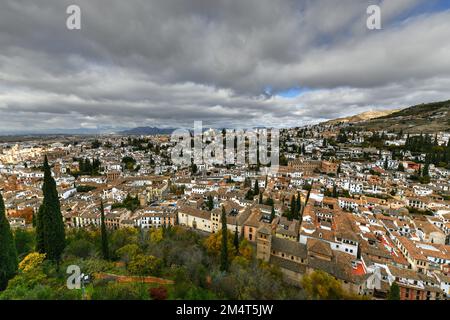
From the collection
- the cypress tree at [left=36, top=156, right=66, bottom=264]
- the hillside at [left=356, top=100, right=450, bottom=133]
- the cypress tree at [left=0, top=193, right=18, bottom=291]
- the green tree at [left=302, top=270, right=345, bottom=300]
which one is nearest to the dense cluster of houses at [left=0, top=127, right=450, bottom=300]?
the green tree at [left=302, top=270, right=345, bottom=300]

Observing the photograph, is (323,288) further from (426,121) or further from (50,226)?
(426,121)

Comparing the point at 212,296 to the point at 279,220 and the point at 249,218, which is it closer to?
the point at 249,218

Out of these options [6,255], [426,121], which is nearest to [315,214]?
[6,255]

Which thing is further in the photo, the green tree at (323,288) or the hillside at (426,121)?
the hillside at (426,121)

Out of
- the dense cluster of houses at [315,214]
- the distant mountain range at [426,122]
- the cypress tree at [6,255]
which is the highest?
the distant mountain range at [426,122]

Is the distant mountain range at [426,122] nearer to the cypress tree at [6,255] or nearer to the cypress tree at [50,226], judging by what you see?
the cypress tree at [50,226]

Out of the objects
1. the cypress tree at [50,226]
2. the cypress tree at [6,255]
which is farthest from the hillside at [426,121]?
the cypress tree at [6,255]
